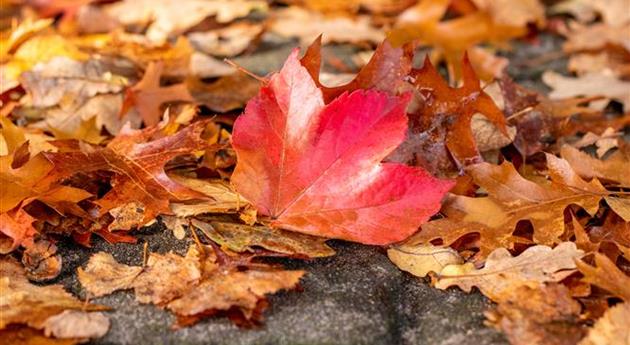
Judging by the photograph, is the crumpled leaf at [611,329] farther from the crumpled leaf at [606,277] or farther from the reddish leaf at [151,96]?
the reddish leaf at [151,96]

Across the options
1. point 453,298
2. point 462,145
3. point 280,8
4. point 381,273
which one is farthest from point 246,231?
point 280,8

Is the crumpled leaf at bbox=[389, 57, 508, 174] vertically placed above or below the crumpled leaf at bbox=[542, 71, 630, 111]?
above

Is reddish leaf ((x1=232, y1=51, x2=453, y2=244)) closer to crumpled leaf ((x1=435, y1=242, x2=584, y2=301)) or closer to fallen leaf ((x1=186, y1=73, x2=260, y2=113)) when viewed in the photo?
crumpled leaf ((x1=435, y1=242, x2=584, y2=301))

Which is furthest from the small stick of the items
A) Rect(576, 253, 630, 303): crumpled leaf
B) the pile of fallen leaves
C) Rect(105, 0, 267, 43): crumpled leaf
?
Rect(105, 0, 267, 43): crumpled leaf

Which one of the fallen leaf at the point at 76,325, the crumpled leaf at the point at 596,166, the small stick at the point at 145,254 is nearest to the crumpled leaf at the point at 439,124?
the crumpled leaf at the point at 596,166

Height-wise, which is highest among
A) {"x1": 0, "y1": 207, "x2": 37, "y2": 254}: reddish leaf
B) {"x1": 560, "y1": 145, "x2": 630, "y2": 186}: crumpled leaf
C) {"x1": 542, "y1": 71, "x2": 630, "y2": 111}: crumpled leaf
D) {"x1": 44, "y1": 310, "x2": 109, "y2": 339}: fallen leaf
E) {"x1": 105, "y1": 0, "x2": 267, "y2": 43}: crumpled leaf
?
{"x1": 0, "y1": 207, "x2": 37, "y2": 254}: reddish leaf

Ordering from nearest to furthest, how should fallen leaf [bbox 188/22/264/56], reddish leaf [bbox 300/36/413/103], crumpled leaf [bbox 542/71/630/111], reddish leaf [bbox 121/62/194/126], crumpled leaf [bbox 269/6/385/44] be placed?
reddish leaf [bbox 300/36/413/103]
reddish leaf [bbox 121/62/194/126]
crumpled leaf [bbox 542/71/630/111]
fallen leaf [bbox 188/22/264/56]
crumpled leaf [bbox 269/6/385/44]

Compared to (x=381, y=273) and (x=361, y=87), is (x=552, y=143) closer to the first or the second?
(x=361, y=87)
